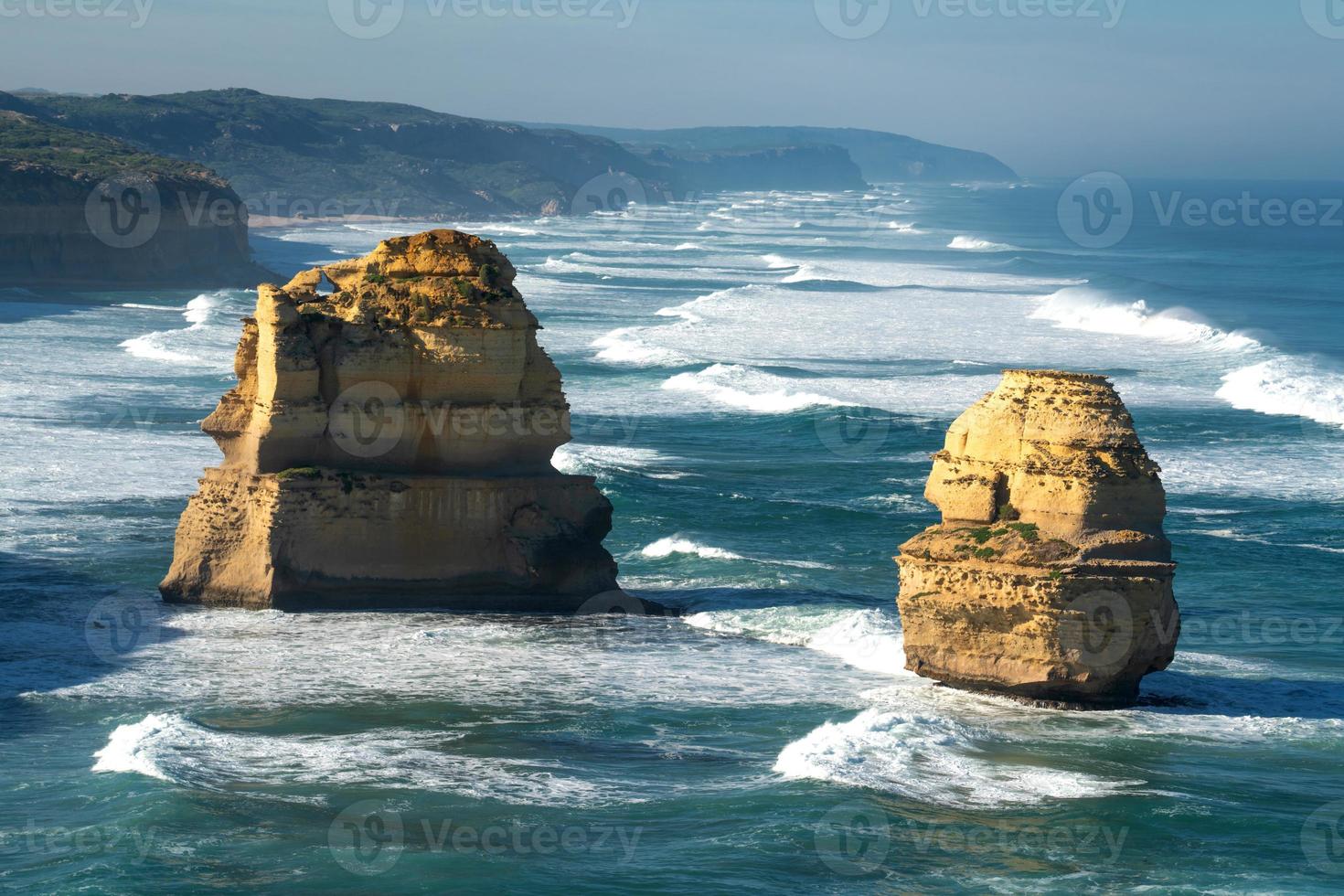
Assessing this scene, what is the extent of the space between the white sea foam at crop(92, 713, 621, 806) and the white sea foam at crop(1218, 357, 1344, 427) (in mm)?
34206

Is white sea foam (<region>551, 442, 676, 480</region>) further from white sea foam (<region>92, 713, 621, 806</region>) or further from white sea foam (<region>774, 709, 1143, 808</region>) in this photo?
white sea foam (<region>92, 713, 621, 806</region>)

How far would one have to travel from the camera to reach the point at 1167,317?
78312 mm

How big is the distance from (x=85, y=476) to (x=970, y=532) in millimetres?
18730

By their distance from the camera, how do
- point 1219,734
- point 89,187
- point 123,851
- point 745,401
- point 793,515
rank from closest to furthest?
point 123,851 → point 1219,734 → point 793,515 → point 745,401 → point 89,187

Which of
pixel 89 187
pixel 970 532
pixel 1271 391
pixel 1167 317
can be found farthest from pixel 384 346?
pixel 89 187

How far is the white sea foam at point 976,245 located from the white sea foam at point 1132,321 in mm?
43621

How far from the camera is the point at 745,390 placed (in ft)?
167

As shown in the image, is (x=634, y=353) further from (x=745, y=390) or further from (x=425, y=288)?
(x=425, y=288)

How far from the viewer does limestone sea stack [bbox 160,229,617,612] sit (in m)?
25.4

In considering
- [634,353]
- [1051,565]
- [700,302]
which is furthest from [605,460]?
[700,302]

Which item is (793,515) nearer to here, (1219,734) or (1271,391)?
(1219,734)

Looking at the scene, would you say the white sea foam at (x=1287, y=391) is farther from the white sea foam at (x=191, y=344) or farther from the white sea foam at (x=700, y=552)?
the white sea foam at (x=191, y=344)

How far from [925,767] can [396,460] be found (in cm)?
951

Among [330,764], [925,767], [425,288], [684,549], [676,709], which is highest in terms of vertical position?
[425,288]
